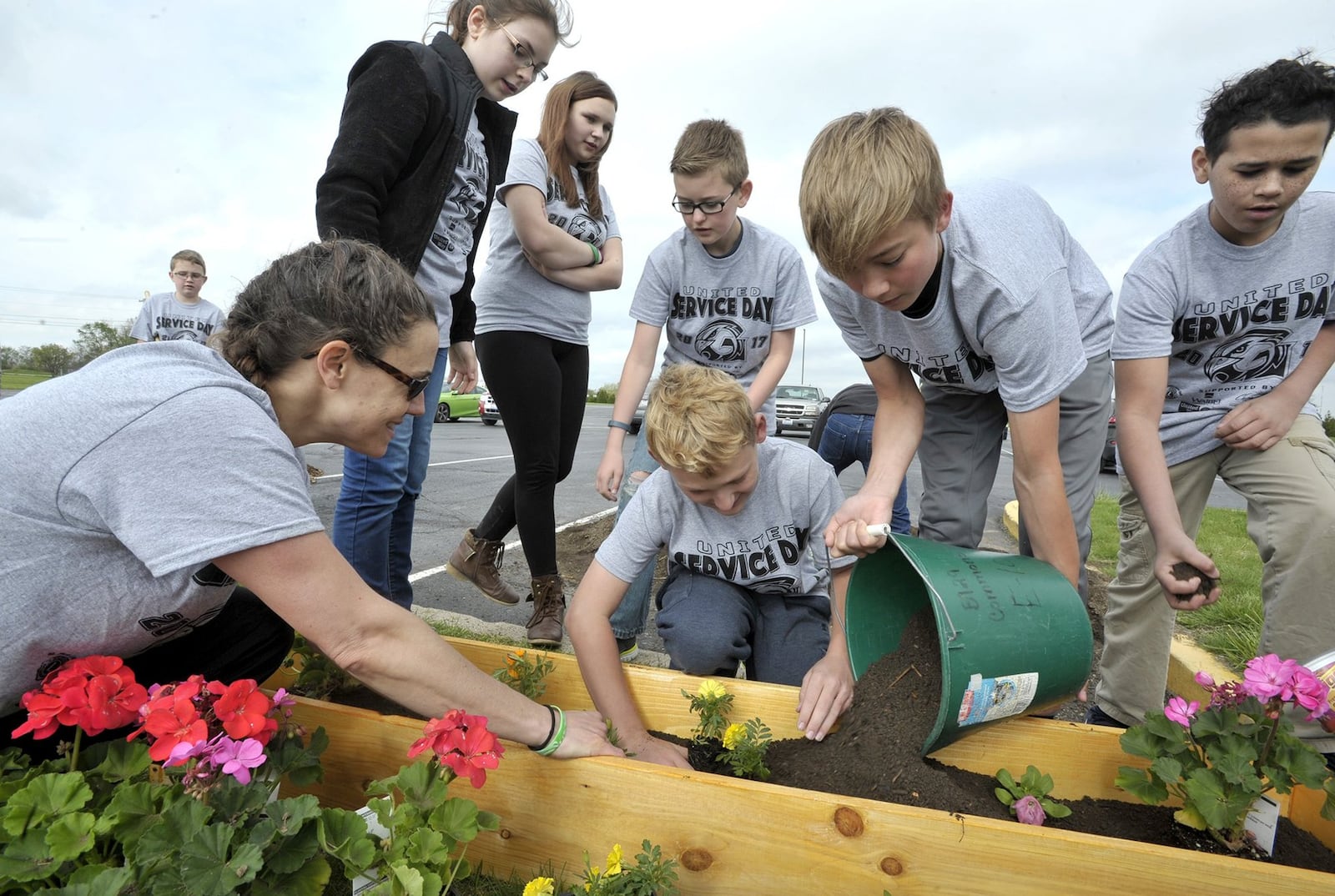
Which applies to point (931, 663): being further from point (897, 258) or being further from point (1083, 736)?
point (897, 258)

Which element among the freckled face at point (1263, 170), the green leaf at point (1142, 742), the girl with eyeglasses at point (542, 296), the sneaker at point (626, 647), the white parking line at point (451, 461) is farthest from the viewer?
the white parking line at point (451, 461)

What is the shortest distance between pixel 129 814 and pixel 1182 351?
2719 millimetres

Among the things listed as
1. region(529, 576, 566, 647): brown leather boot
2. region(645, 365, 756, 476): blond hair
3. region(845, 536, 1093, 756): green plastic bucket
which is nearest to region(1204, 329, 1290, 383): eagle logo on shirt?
A: region(845, 536, 1093, 756): green plastic bucket

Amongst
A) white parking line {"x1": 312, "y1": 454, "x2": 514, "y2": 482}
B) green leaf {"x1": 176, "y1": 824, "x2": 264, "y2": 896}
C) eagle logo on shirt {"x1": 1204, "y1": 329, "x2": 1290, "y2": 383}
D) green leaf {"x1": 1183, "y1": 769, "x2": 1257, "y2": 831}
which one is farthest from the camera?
white parking line {"x1": 312, "y1": 454, "x2": 514, "y2": 482}

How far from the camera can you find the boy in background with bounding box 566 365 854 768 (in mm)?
1956

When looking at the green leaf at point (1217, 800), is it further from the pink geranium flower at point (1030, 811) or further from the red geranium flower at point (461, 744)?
the red geranium flower at point (461, 744)

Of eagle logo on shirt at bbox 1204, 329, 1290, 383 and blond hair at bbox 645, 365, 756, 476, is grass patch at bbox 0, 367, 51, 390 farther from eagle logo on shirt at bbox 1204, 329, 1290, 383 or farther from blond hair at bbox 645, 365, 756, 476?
eagle logo on shirt at bbox 1204, 329, 1290, 383

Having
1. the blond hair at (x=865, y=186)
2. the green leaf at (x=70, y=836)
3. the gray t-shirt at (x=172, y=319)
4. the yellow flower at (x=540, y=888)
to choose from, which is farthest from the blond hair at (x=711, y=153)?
the gray t-shirt at (x=172, y=319)

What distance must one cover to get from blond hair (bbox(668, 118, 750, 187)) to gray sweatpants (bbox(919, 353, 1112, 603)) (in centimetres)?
100

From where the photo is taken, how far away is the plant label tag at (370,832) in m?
1.25

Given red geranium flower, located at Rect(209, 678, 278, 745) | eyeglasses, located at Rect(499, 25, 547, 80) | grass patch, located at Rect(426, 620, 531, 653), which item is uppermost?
eyeglasses, located at Rect(499, 25, 547, 80)

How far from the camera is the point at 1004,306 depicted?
1796 millimetres

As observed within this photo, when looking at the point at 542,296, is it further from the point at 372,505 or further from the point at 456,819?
the point at 456,819

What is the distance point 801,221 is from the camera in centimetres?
172
